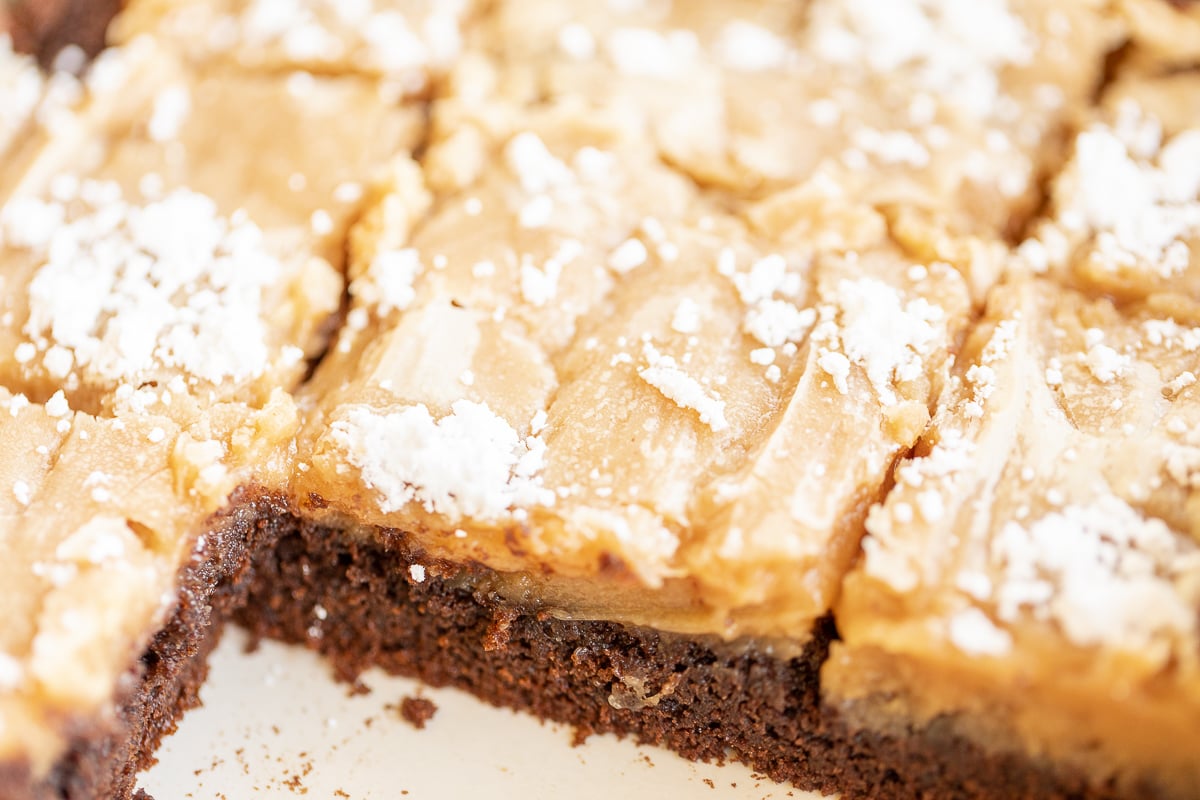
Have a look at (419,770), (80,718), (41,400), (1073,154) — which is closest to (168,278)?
(41,400)

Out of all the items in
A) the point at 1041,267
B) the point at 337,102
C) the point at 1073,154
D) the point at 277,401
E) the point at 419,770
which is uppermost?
the point at 1073,154

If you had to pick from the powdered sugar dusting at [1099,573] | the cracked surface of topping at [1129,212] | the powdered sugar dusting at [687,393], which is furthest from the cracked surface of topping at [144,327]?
the cracked surface of topping at [1129,212]

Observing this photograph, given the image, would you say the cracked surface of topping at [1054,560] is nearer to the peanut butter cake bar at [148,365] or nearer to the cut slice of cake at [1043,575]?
the cut slice of cake at [1043,575]

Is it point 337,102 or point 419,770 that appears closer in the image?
point 419,770

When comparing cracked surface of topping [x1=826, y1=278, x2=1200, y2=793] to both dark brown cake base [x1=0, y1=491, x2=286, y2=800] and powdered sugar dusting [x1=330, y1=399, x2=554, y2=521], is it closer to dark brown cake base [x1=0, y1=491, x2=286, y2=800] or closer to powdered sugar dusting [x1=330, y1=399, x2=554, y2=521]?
powdered sugar dusting [x1=330, y1=399, x2=554, y2=521]

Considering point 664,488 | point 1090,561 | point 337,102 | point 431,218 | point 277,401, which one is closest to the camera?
point 1090,561

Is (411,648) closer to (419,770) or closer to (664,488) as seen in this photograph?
(419,770)
